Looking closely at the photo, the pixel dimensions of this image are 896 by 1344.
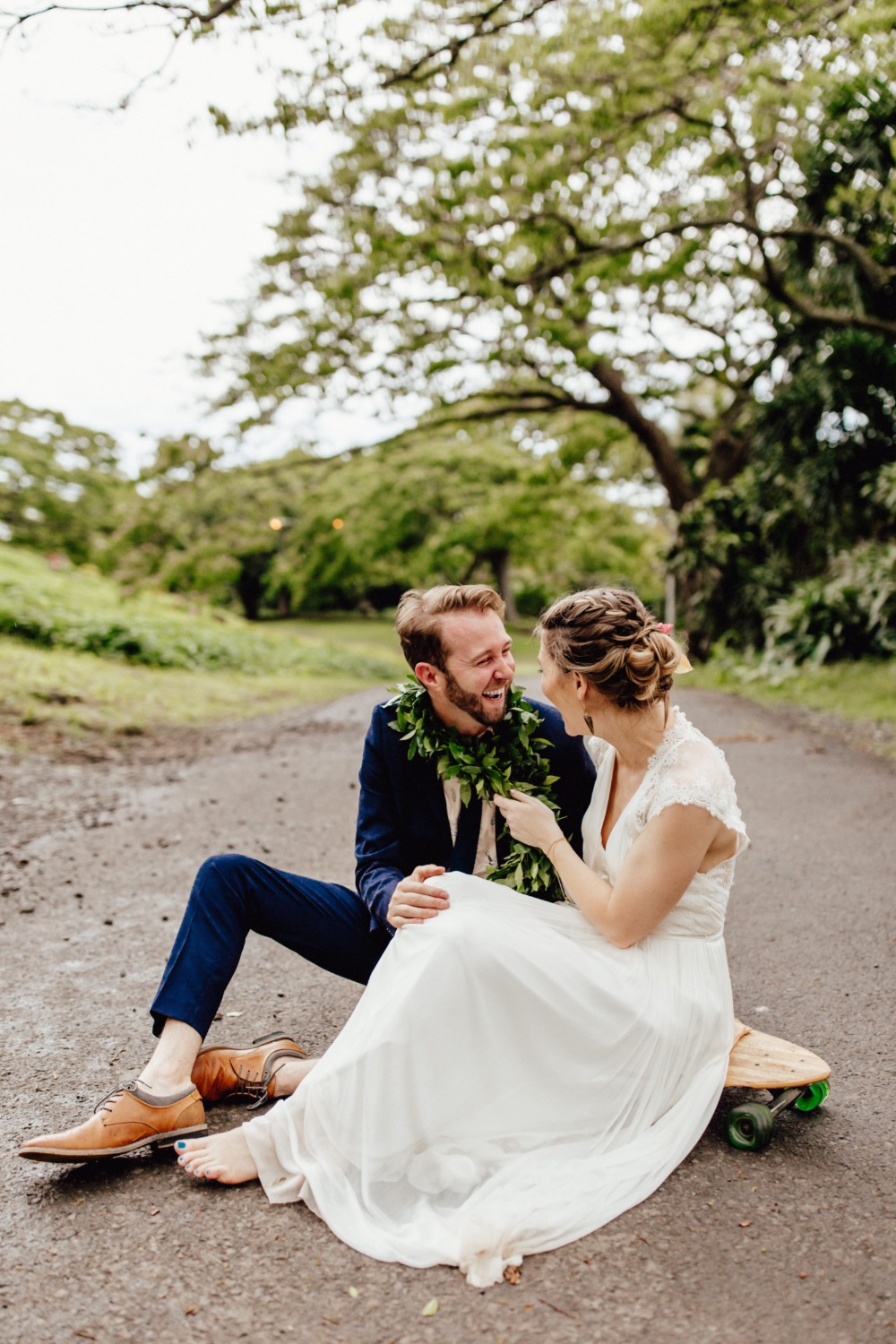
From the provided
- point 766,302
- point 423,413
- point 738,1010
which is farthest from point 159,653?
point 738,1010

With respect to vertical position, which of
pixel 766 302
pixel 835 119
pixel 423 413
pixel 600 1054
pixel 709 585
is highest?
pixel 835 119

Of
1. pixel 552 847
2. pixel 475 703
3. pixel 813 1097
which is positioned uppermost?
pixel 475 703

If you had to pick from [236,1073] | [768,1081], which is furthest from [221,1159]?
[768,1081]

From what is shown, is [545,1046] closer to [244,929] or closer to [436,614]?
[244,929]

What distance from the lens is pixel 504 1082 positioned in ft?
8.27

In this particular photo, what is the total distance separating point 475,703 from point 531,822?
1.46 feet

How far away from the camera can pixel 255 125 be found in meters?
8.86

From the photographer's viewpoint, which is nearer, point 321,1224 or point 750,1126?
point 321,1224

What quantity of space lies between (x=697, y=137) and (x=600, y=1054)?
12580 millimetres

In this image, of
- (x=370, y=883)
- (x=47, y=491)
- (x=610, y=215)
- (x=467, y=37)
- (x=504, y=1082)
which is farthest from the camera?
(x=47, y=491)

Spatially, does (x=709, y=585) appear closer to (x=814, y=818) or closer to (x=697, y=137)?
(x=697, y=137)

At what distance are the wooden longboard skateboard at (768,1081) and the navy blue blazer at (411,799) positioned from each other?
796 millimetres

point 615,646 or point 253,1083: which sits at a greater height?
point 615,646

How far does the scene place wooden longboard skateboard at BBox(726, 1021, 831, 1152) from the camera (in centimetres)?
264
